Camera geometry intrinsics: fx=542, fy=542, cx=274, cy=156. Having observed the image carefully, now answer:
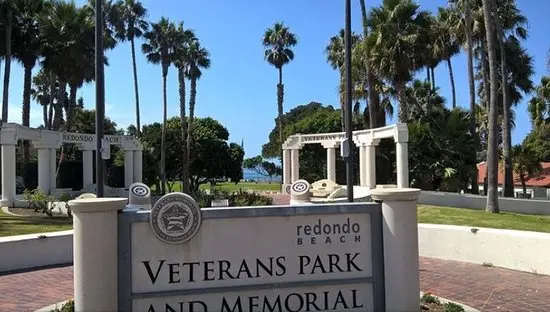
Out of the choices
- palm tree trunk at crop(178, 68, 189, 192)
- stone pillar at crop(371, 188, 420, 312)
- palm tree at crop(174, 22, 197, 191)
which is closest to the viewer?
stone pillar at crop(371, 188, 420, 312)

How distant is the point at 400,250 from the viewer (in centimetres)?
585

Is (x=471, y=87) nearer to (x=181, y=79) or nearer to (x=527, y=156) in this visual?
(x=527, y=156)

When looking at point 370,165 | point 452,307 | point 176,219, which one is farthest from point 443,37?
point 176,219

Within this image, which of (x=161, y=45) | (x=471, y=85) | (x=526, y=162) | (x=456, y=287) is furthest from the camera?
(x=161, y=45)

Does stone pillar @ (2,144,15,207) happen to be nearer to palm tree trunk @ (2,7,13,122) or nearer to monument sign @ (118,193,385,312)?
palm tree trunk @ (2,7,13,122)

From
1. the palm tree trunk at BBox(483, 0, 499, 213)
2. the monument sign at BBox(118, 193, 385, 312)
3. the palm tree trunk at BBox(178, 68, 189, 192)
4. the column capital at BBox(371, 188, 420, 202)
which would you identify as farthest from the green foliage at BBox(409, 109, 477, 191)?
the monument sign at BBox(118, 193, 385, 312)

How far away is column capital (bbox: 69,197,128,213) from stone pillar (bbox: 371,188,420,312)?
275cm

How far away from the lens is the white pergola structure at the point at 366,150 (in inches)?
876

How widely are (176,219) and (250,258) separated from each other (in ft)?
2.93

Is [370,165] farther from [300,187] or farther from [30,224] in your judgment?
[30,224]

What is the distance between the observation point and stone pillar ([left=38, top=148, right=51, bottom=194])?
26.3m

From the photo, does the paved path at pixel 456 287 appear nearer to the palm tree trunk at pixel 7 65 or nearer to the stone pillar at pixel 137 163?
the palm tree trunk at pixel 7 65

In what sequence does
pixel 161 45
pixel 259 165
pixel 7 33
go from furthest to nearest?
pixel 259 165 → pixel 161 45 → pixel 7 33

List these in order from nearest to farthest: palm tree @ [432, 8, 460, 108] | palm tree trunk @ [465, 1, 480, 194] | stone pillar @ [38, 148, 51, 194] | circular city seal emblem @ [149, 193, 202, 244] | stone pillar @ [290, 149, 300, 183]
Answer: circular city seal emblem @ [149, 193, 202, 244] < stone pillar @ [38, 148, 51, 194] < palm tree trunk @ [465, 1, 480, 194] < stone pillar @ [290, 149, 300, 183] < palm tree @ [432, 8, 460, 108]
